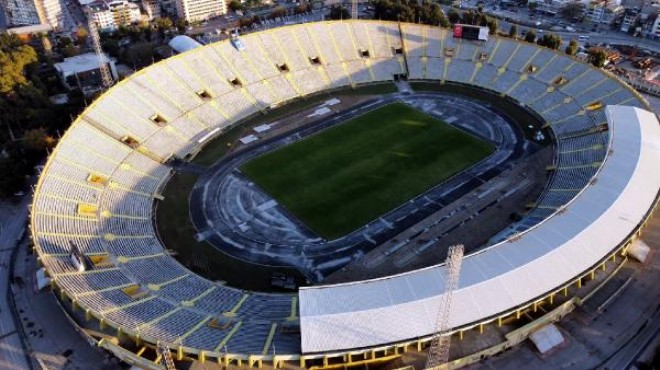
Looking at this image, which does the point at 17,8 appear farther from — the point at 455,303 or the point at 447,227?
the point at 455,303

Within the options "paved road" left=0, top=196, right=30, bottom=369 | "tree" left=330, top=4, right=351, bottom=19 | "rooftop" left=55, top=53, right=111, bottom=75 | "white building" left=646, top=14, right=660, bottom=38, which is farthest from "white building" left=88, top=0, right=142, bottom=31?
"white building" left=646, top=14, right=660, bottom=38

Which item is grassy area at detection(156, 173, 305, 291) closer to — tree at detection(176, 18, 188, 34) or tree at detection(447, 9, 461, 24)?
tree at detection(176, 18, 188, 34)

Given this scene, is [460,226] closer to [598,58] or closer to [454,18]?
[598,58]

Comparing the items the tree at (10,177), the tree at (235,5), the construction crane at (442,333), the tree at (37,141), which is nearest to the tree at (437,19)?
the tree at (235,5)

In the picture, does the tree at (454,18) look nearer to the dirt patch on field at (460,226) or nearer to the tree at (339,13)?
the tree at (339,13)

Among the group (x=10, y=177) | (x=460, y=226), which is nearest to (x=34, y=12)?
(x=10, y=177)

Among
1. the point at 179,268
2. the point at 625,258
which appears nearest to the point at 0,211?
the point at 179,268

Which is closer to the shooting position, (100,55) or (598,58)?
(100,55)
